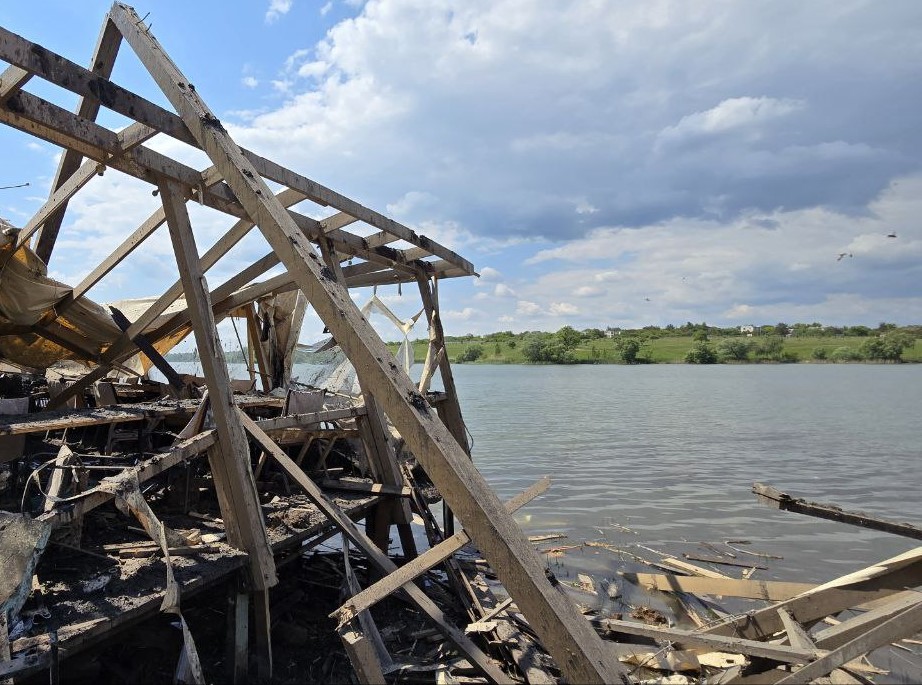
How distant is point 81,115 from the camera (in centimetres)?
489

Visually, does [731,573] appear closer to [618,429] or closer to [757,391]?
[618,429]

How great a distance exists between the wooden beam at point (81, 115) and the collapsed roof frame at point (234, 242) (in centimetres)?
1

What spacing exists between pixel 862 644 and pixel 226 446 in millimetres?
4007

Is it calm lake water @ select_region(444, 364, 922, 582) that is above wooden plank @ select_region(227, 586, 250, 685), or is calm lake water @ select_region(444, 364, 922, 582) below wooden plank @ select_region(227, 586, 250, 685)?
below

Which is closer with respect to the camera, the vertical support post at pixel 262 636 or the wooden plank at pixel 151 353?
the vertical support post at pixel 262 636

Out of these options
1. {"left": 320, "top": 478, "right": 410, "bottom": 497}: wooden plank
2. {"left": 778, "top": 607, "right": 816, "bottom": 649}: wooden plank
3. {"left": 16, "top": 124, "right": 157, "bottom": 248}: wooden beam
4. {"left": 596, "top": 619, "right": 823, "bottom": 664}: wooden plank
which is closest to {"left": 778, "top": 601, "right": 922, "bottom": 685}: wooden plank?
{"left": 596, "top": 619, "right": 823, "bottom": 664}: wooden plank

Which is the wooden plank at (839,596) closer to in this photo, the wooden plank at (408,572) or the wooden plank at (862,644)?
the wooden plank at (862,644)

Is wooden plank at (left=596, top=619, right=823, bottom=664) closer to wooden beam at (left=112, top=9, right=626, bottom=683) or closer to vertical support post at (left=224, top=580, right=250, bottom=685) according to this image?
wooden beam at (left=112, top=9, right=626, bottom=683)

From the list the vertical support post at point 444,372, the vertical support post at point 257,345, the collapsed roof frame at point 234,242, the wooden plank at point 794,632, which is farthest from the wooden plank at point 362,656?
the vertical support post at point 257,345

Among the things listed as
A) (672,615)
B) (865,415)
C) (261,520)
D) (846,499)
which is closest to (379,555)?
(261,520)

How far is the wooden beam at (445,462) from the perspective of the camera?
1896mm

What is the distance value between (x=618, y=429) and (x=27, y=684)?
23954 millimetres

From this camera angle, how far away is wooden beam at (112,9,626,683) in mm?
1896

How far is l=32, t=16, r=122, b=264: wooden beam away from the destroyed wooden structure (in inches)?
0.7
